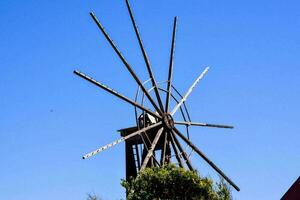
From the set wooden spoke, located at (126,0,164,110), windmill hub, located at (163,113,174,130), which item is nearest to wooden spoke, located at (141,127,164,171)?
windmill hub, located at (163,113,174,130)

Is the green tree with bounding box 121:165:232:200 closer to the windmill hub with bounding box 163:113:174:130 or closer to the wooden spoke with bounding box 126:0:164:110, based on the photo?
the windmill hub with bounding box 163:113:174:130

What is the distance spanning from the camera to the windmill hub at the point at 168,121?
2927 centimetres

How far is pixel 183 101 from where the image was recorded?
3231cm

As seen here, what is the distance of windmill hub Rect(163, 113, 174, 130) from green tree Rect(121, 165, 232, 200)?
15.4 feet

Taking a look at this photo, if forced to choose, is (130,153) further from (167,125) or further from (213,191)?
(213,191)

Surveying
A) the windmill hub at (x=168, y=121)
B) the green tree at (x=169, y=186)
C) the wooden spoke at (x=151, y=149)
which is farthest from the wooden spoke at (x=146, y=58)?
the green tree at (x=169, y=186)

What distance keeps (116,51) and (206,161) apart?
8.41 metres

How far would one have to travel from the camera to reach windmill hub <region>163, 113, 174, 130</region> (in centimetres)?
2927

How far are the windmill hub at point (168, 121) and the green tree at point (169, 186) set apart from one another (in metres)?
4.71

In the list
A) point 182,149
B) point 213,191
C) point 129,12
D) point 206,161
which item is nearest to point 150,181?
point 213,191

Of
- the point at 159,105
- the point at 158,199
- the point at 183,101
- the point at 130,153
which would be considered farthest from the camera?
the point at 183,101

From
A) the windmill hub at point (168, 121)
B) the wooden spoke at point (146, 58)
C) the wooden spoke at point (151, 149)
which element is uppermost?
the wooden spoke at point (146, 58)

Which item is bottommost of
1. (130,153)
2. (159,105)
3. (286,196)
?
(286,196)

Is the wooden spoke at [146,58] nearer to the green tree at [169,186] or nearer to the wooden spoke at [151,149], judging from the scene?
the wooden spoke at [151,149]
